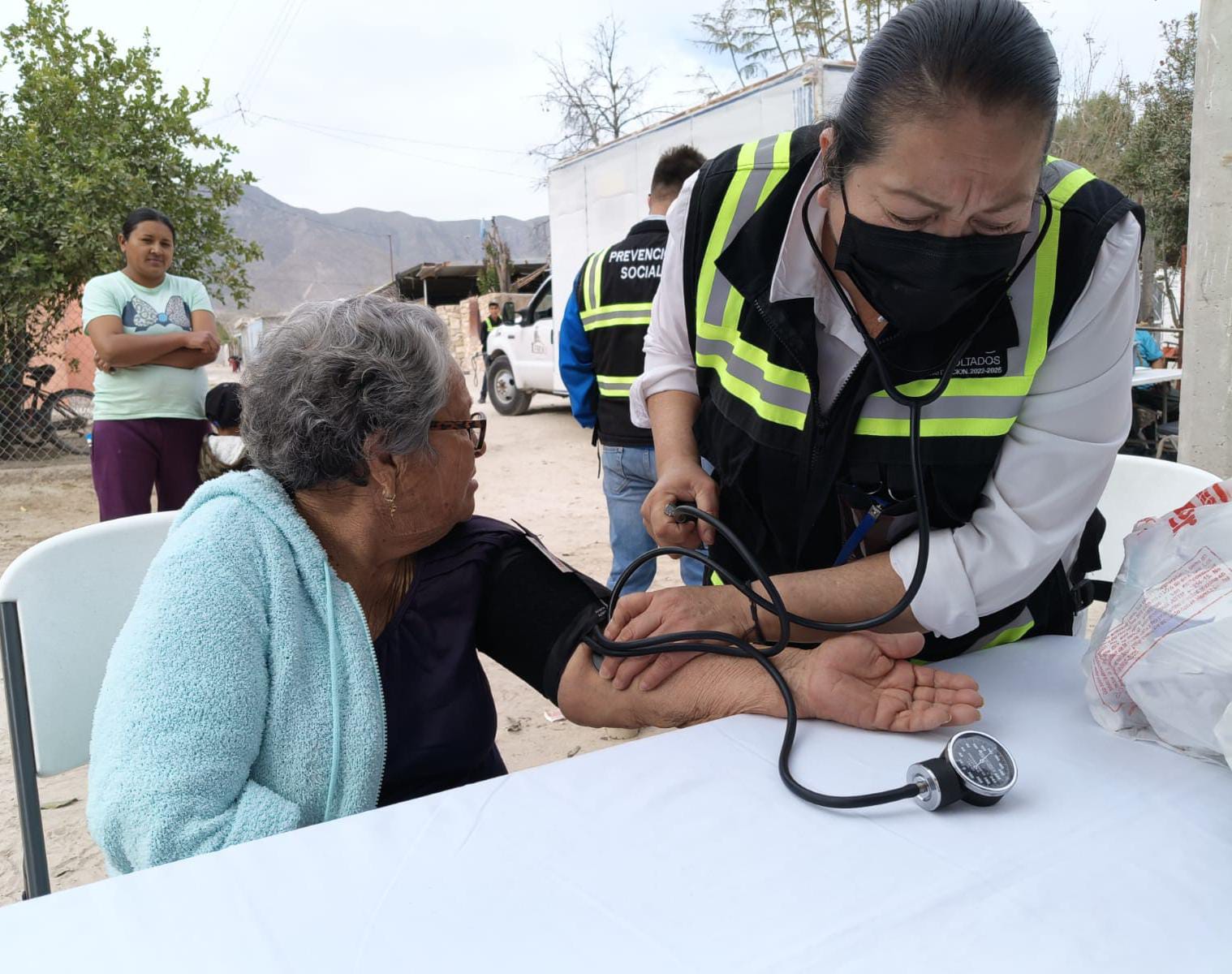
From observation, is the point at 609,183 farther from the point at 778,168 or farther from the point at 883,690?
the point at 883,690

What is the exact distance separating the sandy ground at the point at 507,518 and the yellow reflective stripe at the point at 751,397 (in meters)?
1.18

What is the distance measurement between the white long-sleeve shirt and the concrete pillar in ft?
7.94

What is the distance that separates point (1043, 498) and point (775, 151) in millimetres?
718

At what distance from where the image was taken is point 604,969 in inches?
30.8

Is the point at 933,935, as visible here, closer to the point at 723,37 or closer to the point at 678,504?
the point at 678,504

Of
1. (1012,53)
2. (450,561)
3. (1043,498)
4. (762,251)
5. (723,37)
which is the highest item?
(723,37)

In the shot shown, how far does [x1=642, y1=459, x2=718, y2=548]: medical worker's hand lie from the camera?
→ 1.52m

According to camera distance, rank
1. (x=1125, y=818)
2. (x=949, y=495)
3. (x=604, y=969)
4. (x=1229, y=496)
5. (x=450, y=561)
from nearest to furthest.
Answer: (x=604, y=969) → (x=1125, y=818) → (x=1229, y=496) → (x=949, y=495) → (x=450, y=561)

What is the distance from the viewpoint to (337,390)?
138 cm

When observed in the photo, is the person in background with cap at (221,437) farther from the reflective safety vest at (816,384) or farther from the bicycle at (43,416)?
the bicycle at (43,416)

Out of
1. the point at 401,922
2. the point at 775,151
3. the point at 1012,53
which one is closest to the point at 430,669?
the point at 401,922

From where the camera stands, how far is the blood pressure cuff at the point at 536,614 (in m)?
1.56

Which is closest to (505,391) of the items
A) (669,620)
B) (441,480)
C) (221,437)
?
(221,437)

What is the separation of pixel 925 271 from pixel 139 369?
11.6ft
